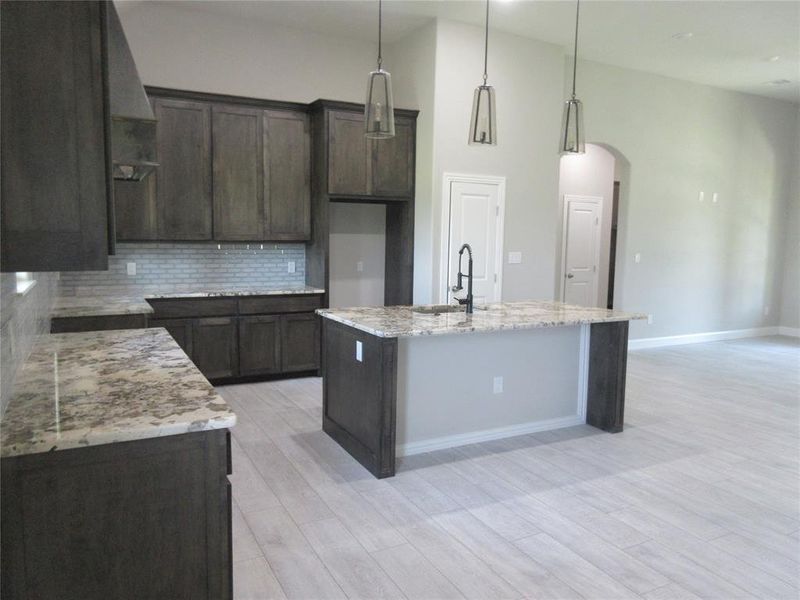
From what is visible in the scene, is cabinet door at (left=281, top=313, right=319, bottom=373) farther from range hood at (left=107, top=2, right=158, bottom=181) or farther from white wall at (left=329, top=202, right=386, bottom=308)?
range hood at (left=107, top=2, right=158, bottom=181)

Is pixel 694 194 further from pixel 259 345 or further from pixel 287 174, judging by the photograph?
pixel 259 345

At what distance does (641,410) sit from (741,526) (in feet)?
6.85

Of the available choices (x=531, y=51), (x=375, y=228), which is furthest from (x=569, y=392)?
(x=531, y=51)

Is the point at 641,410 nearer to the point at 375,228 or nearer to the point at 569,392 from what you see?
the point at 569,392

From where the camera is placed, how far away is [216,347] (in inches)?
215

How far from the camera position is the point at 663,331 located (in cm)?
820

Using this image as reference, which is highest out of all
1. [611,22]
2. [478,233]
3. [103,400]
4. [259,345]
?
[611,22]

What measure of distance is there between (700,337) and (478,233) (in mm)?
4535

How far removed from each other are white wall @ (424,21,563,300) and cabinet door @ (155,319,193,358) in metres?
2.40

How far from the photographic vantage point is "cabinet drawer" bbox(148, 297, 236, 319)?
5207mm

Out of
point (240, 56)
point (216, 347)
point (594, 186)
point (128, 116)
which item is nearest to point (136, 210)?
point (216, 347)

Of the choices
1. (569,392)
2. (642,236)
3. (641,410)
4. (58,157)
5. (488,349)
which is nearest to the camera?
(58,157)

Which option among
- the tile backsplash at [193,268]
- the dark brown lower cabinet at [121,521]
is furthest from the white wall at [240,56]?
the dark brown lower cabinet at [121,521]

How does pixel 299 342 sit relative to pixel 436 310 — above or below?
below
